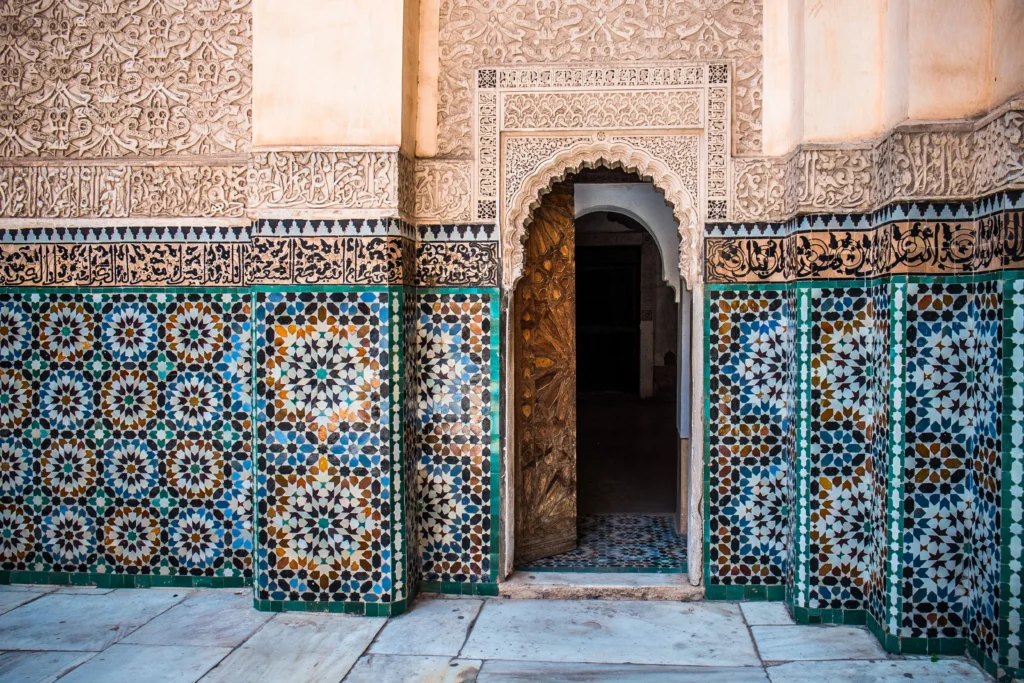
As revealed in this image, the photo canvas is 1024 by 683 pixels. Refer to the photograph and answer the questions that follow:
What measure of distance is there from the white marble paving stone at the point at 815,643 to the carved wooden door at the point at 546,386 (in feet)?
3.56

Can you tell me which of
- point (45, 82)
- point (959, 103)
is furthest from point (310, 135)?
point (959, 103)

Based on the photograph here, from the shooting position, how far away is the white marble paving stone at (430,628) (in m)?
2.65

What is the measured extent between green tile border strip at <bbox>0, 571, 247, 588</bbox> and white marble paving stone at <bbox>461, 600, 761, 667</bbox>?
1.10 m

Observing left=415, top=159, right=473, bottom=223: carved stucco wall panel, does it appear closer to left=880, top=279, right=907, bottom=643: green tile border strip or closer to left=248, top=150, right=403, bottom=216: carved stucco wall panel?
left=248, top=150, right=403, bottom=216: carved stucco wall panel

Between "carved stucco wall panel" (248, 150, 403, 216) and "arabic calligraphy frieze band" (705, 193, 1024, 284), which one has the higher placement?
"carved stucco wall panel" (248, 150, 403, 216)

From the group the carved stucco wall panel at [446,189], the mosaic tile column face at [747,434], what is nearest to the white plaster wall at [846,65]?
the mosaic tile column face at [747,434]

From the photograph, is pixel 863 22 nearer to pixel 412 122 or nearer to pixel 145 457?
pixel 412 122

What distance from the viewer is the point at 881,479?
2701 millimetres

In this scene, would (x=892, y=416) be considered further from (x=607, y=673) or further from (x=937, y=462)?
(x=607, y=673)

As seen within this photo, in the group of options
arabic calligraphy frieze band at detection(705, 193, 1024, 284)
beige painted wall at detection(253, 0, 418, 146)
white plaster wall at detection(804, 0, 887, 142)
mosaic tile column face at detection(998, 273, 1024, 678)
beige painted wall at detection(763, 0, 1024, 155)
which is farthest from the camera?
beige painted wall at detection(253, 0, 418, 146)

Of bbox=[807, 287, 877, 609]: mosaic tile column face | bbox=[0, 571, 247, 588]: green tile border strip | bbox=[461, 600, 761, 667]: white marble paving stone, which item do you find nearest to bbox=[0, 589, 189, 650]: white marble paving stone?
bbox=[0, 571, 247, 588]: green tile border strip

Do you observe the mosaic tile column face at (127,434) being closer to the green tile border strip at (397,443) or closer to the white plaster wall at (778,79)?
the green tile border strip at (397,443)

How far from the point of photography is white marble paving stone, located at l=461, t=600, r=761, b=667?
8.48 feet

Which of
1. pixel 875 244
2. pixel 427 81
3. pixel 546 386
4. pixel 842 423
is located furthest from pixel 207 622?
pixel 875 244
